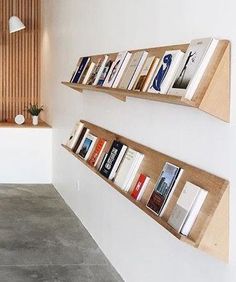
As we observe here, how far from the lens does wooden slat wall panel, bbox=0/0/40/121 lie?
823 centimetres

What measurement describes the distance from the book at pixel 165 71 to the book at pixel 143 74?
15 cm

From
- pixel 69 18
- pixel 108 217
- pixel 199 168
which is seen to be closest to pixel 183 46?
pixel 199 168

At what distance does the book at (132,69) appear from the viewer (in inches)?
123

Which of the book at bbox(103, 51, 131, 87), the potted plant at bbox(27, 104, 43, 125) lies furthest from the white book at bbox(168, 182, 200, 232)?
the potted plant at bbox(27, 104, 43, 125)

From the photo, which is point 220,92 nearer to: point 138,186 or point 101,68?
point 138,186

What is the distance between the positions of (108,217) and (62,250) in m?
0.57

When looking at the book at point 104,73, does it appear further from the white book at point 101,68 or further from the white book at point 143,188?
the white book at point 143,188

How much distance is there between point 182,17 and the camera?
2.71 meters

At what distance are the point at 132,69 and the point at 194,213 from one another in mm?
1202

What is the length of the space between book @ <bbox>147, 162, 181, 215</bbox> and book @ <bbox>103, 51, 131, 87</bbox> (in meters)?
0.92

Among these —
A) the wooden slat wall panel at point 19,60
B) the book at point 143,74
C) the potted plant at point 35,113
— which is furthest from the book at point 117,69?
the wooden slat wall panel at point 19,60

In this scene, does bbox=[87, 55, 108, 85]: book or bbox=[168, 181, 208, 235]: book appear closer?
bbox=[168, 181, 208, 235]: book

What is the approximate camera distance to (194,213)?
92.1 inches

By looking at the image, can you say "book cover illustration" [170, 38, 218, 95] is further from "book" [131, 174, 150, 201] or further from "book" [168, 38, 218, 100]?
"book" [131, 174, 150, 201]
